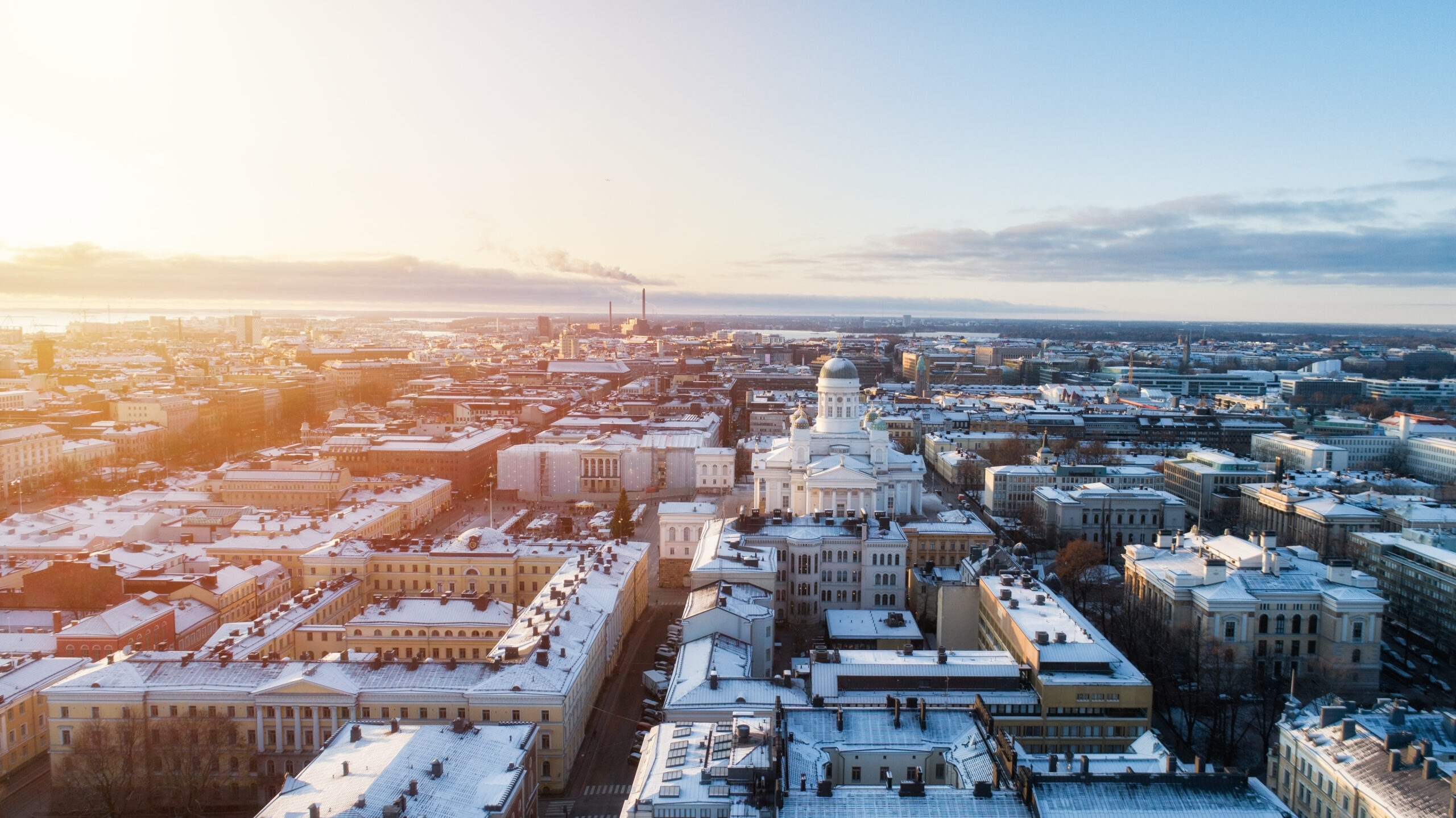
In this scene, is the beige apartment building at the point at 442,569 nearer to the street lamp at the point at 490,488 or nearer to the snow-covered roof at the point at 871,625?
the snow-covered roof at the point at 871,625

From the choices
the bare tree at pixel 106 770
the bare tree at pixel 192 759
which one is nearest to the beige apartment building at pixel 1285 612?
the bare tree at pixel 192 759

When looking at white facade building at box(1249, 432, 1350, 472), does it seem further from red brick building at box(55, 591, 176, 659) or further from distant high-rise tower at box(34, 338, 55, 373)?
distant high-rise tower at box(34, 338, 55, 373)

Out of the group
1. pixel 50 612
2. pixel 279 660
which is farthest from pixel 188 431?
pixel 279 660

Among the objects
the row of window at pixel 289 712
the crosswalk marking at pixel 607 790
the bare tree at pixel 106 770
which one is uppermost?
the row of window at pixel 289 712

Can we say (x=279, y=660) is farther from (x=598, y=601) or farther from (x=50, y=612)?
(x=50, y=612)

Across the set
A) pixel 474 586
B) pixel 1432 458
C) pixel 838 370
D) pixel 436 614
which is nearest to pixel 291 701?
pixel 436 614

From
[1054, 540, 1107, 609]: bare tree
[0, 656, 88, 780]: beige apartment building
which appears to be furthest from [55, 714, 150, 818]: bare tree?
[1054, 540, 1107, 609]: bare tree

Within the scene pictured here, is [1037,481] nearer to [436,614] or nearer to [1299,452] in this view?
[1299,452]
